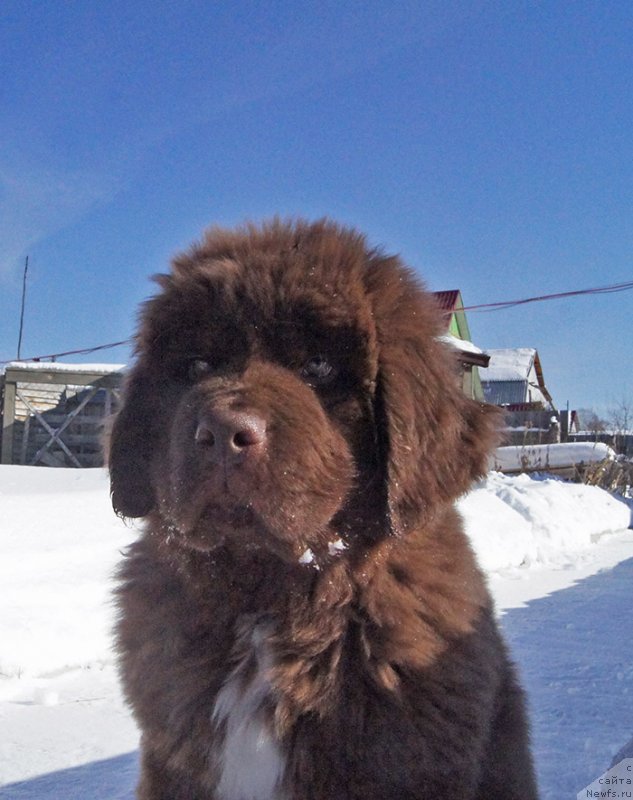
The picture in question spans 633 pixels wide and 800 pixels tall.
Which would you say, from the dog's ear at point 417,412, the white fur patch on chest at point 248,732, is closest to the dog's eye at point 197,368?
the dog's ear at point 417,412

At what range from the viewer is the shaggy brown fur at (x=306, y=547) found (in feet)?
5.65

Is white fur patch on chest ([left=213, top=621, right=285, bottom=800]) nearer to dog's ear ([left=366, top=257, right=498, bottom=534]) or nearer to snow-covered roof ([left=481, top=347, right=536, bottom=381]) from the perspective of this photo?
dog's ear ([left=366, top=257, right=498, bottom=534])

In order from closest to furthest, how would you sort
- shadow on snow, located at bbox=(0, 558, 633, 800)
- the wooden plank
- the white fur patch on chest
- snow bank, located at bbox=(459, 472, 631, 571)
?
the white fur patch on chest → shadow on snow, located at bbox=(0, 558, 633, 800) → snow bank, located at bbox=(459, 472, 631, 571) → the wooden plank

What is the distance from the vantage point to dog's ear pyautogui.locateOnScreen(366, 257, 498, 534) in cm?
191

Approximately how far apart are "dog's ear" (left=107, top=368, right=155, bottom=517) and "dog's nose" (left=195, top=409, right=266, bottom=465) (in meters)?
0.53

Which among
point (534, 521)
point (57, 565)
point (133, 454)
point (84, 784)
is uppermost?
point (133, 454)

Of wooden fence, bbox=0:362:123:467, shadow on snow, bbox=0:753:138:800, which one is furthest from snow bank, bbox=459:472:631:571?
wooden fence, bbox=0:362:123:467

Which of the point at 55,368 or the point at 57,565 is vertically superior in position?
the point at 55,368

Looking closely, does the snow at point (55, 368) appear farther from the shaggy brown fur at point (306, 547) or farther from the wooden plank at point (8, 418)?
the shaggy brown fur at point (306, 547)

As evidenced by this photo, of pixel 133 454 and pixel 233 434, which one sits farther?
pixel 133 454

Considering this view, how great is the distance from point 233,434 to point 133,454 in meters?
0.63

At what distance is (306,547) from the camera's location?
1.83 metres

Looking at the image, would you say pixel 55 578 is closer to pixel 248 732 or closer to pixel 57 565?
pixel 57 565

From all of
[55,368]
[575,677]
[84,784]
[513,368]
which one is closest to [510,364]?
[513,368]
